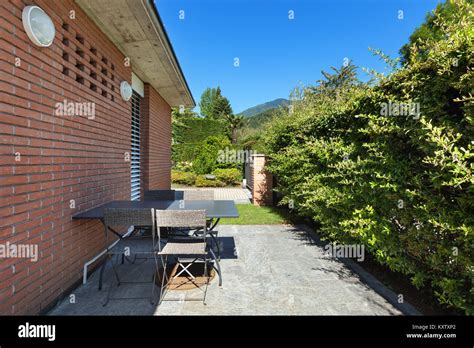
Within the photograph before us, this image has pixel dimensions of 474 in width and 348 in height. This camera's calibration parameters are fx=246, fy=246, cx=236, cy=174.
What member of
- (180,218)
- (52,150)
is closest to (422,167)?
(180,218)

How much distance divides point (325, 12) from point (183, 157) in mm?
14713

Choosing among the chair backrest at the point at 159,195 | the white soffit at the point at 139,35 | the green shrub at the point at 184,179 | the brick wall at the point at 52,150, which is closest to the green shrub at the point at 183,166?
the green shrub at the point at 184,179

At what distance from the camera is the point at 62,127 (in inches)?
111

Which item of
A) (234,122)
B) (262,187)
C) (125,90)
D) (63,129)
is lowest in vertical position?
(262,187)

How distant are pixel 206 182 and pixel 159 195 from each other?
38.3ft

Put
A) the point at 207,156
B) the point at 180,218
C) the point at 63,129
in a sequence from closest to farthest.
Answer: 1. the point at 180,218
2. the point at 63,129
3. the point at 207,156

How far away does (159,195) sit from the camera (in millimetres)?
4570

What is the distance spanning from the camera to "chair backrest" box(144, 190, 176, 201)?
4.55 metres

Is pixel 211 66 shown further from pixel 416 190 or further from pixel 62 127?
pixel 416 190

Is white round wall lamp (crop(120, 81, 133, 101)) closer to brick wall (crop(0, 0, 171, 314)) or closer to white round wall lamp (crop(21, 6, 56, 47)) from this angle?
brick wall (crop(0, 0, 171, 314))

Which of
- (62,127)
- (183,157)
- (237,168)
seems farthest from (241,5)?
(183,157)

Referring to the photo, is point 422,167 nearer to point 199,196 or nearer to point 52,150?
point 199,196

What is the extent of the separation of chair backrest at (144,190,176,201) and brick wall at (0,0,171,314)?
574 mm

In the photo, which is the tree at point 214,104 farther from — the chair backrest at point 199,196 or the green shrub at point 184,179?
the chair backrest at point 199,196
